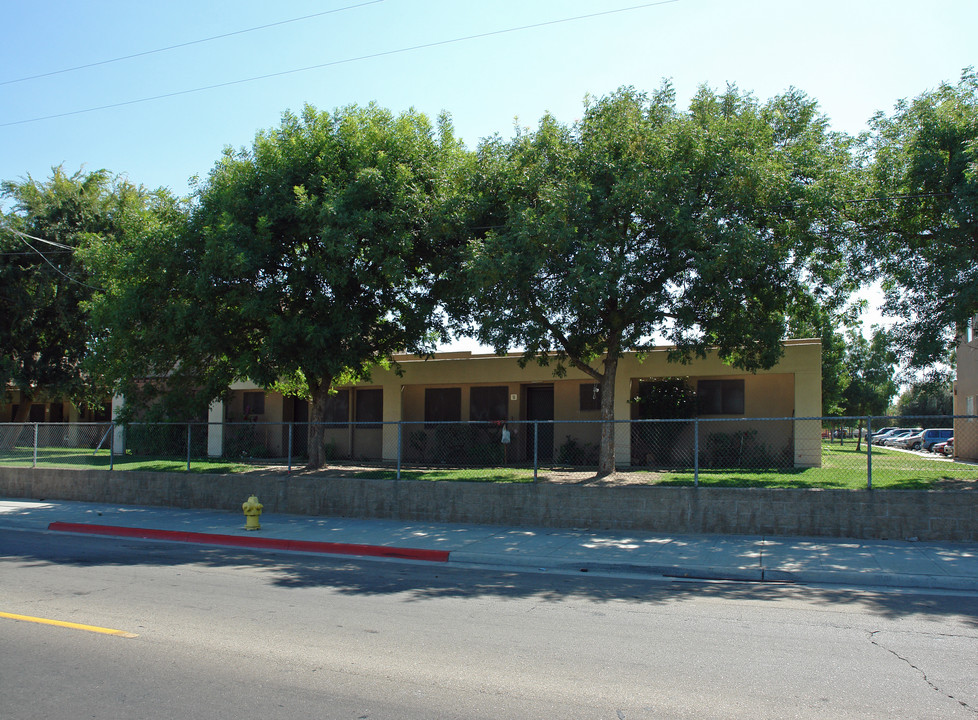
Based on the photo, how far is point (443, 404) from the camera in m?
24.8

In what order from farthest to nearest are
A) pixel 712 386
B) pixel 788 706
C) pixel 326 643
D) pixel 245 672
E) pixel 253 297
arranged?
pixel 712 386
pixel 253 297
pixel 326 643
pixel 245 672
pixel 788 706

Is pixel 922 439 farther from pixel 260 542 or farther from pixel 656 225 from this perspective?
pixel 260 542

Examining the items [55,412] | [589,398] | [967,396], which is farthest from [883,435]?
[55,412]

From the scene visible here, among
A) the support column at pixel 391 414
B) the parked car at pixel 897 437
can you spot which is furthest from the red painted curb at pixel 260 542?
the parked car at pixel 897 437

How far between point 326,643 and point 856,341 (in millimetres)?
35726

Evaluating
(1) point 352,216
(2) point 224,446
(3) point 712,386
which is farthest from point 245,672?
(2) point 224,446

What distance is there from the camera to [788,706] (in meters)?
4.91

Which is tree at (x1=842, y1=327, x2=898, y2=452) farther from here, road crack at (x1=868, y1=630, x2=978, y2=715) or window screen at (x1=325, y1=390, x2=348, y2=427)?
road crack at (x1=868, y1=630, x2=978, y2=715)

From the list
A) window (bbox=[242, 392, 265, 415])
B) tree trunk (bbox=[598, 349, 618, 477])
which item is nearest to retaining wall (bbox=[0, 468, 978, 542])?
tree trunk (bbox=[598, 349, 618, 477])

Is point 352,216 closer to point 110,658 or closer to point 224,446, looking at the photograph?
point 110,658

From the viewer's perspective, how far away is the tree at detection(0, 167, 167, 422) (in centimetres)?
3203

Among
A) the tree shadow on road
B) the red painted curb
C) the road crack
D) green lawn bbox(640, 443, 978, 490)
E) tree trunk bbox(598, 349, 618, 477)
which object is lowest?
the red painted curb

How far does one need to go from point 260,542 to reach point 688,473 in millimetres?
9210

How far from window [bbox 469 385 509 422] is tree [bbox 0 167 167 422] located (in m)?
17.1
